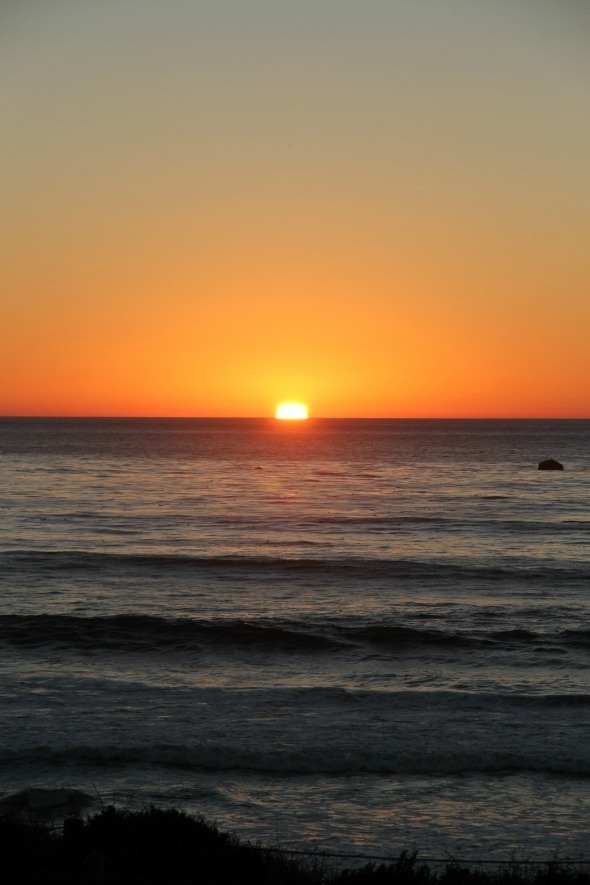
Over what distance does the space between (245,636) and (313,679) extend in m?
4.42

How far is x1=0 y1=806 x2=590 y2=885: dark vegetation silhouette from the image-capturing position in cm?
989

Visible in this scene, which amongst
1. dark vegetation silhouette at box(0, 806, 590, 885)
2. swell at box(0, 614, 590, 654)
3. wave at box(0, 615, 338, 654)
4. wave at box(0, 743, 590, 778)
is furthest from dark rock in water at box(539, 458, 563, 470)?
dark vegetation silhouette at box(0, 806, 590, 885)

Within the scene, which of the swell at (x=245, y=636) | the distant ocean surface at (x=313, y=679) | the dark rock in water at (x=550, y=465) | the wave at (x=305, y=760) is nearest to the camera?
the distant ocean surface at (x=313, y=679)

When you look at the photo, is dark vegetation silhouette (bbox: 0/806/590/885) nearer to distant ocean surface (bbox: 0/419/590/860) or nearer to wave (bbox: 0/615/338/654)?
distant ocean surface (bbox: 0/419/590/860)

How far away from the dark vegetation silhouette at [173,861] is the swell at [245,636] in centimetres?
1271

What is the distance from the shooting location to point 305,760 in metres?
15.8

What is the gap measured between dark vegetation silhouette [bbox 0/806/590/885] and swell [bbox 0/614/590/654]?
12.7 m

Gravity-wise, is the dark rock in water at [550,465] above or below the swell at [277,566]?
above

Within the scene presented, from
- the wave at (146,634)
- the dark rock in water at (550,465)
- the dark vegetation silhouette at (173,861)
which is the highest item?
the dark rock in water at (550,465)

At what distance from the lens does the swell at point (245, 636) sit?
24.1 metres

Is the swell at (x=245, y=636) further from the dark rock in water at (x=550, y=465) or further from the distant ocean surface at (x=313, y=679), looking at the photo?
the dark rock in water at (x=550, y=465)

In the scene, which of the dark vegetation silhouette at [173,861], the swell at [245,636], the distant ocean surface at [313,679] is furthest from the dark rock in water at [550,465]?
the dark vegetation silhouette at [173,861]

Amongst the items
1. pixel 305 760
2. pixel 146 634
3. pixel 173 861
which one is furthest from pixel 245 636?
pixel 173 861

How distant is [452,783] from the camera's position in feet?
49.3
